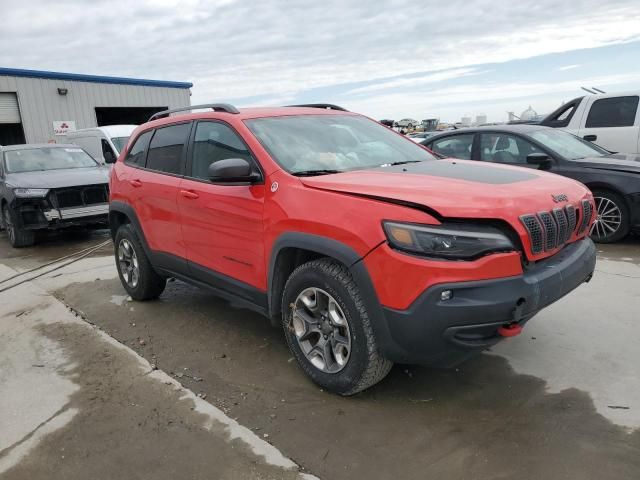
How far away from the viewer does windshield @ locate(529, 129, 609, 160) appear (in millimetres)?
6785

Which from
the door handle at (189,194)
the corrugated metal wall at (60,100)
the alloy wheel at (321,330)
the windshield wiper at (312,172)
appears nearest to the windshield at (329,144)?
the windshield wiper at (312,172)

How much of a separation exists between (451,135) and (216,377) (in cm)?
548

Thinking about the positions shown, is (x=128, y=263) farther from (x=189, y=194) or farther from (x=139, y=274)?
(x=189, y=194)

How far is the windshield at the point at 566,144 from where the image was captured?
22.3ft

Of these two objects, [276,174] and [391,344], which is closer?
[391,344]

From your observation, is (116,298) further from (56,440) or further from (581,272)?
(581,272)

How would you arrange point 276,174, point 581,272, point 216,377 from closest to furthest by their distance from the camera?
point 581,272 → point 276,174 → point 216,377

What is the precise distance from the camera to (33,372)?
3670mm

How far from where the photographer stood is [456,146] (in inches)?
296

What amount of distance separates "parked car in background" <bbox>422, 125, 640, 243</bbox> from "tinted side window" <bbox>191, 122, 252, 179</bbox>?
433 centimetres

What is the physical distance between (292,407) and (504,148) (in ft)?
17.6

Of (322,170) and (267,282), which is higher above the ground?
(322,170)

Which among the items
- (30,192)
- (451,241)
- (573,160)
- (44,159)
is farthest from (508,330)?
(44,159)

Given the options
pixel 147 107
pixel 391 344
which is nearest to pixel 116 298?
pixel 391 344
